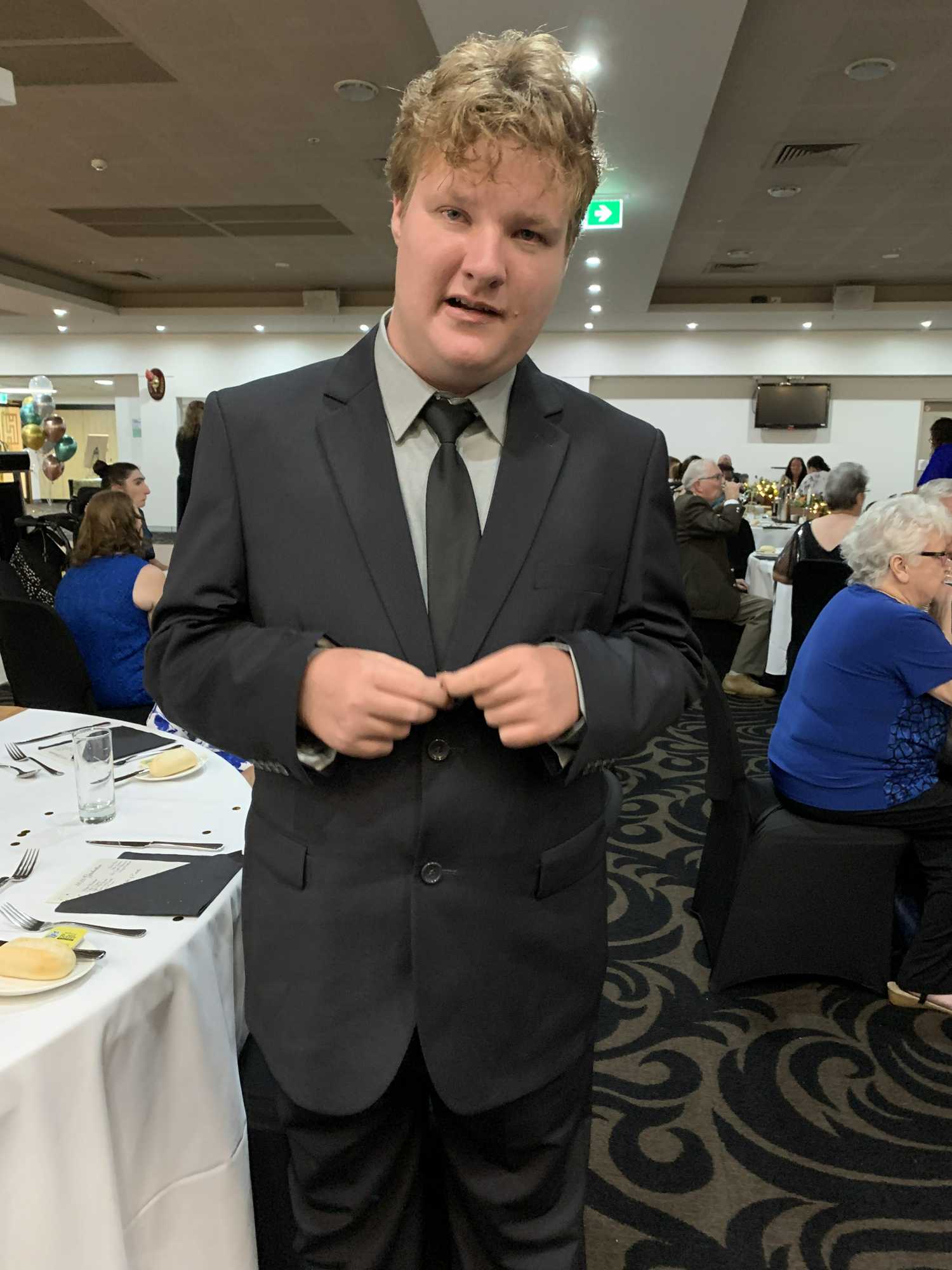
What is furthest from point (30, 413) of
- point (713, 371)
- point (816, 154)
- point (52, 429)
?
point (713, 371)

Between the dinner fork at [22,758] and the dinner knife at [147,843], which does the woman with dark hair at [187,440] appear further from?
the dinner knife at [147,843]

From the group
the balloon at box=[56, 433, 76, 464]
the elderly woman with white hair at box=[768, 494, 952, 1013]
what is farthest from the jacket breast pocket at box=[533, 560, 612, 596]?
the balloon at box=[56, 433, 76, 464]

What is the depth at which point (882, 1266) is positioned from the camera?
1585 millimetres

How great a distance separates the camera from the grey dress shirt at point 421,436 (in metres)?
0.94

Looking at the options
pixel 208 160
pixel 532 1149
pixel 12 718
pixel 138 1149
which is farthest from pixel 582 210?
pixel 208 160

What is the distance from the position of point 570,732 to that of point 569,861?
0.61 ft

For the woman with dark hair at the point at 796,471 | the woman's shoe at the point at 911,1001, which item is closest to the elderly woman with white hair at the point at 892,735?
the woman's shoe at the point at 911,1001

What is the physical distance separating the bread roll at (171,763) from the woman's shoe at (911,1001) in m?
1.90

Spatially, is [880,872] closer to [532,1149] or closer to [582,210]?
[532,1149]

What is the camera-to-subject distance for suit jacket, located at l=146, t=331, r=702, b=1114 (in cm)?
89

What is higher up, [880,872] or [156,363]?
[156,363]

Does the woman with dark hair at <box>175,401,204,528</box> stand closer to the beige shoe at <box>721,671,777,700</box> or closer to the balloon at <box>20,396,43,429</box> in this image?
the balloon at <box>20,396,43,429</box>

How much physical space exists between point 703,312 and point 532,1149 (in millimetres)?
12513

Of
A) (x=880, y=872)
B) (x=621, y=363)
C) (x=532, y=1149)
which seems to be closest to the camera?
(x=532, y=1149)
